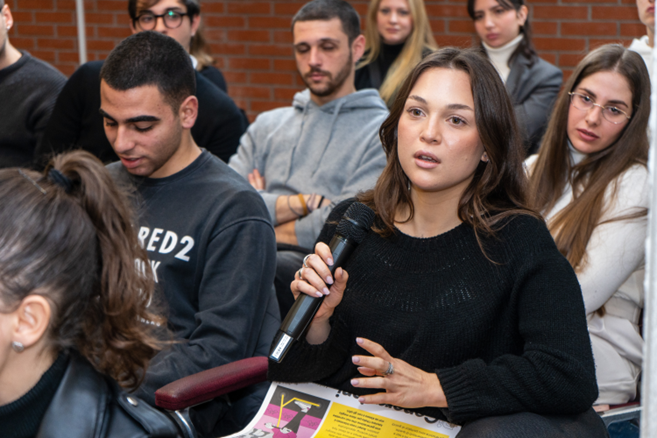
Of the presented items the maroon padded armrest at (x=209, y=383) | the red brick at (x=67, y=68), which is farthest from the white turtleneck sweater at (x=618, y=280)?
the red brick at (x=67, y=68)

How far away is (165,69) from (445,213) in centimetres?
94

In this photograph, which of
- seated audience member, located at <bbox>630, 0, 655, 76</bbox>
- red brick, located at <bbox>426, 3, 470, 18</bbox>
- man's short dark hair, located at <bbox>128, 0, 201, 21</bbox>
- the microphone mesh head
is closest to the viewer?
the microphone mesh head

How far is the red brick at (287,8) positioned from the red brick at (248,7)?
0.06 meters

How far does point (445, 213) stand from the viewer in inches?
57.1

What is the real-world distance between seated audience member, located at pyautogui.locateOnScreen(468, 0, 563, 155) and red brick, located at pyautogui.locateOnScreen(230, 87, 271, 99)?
5.65 ft

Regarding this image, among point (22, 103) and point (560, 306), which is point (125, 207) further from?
point (22, 103)

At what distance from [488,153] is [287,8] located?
3.18 metres

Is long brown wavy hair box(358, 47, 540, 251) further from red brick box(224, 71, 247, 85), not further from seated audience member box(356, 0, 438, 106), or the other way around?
red brick box(224, 71, 247, 85)

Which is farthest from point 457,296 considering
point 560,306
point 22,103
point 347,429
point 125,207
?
point 22,103

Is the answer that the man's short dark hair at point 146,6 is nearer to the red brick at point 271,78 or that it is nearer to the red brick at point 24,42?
the red brick at point 271,78

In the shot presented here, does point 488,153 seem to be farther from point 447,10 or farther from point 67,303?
point 447,10

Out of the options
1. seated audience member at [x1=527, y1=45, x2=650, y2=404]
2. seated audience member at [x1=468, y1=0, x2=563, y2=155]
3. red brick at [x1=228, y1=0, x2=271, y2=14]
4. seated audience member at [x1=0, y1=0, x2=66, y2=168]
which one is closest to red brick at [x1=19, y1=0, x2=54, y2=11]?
red brick at [x1=228, y1=0, x2=271, y2=14]

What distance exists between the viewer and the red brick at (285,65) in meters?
4.34

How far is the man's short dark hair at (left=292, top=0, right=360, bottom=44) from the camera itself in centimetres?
269
